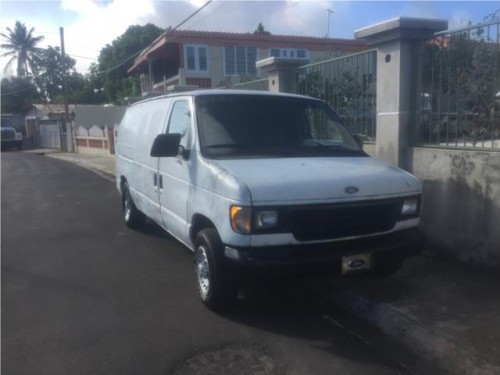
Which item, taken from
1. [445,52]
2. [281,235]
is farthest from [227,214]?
[445,52]

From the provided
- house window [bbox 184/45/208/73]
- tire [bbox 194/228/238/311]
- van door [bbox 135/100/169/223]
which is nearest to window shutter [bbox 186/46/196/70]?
house window [bbox 184/45/208/73]

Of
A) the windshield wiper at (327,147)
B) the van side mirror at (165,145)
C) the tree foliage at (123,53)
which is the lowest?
the windshield wiper at (327,147)

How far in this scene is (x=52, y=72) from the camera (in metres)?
58.1

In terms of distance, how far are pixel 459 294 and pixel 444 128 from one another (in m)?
2.10

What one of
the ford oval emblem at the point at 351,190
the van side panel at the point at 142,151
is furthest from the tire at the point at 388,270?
the van side panel at the point at 142,151

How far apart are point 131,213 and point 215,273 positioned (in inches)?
155

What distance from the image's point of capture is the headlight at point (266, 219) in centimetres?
398

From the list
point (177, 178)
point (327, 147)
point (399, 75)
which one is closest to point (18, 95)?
point (177, 178)

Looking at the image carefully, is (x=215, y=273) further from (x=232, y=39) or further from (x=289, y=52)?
(x=289, y=52)

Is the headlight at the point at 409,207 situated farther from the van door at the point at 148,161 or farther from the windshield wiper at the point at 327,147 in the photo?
the van door at the point at 148,161

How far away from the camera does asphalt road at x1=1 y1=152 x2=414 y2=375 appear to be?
3.72 metres

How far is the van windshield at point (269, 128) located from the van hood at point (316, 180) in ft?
0.98

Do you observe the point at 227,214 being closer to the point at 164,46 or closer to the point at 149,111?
the point at 149,111

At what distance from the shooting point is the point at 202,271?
4715 millimetres
